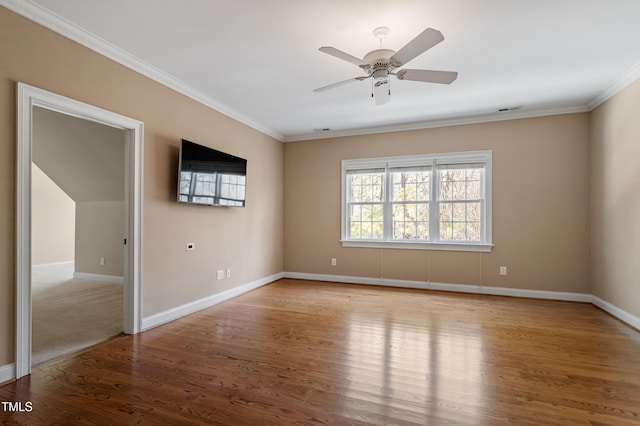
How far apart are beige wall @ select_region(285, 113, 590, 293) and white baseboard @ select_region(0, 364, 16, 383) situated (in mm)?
4434

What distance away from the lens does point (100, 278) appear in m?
5.79

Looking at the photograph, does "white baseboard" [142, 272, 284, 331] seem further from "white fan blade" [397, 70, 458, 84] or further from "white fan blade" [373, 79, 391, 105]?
"white fan blade" [397, 70, 458, 84]

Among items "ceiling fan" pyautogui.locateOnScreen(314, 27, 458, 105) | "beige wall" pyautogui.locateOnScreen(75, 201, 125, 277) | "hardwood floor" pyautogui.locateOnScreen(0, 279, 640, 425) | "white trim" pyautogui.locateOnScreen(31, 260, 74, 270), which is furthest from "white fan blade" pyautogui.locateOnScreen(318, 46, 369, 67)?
"white trim" pyautogui.locateOnScreen(31, 260, 74, 270)

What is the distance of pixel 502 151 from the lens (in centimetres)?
491

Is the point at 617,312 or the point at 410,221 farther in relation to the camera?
the point at 410,221

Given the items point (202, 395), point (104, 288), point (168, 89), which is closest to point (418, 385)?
point (202, 395)

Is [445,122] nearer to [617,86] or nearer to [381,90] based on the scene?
[617,86]

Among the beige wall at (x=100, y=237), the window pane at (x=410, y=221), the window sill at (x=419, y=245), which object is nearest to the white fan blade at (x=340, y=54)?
the window pane at (x=410, y=221)

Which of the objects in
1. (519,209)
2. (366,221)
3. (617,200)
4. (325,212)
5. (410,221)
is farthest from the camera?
(325,212)

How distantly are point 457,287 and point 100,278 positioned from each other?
633 cm

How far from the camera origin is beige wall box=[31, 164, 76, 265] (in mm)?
7199

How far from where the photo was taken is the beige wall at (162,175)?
7.42ft

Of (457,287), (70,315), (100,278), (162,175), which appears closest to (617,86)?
(457,287)

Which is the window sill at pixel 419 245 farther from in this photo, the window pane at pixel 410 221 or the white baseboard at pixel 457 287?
the white baseboard at pixel 457 287
